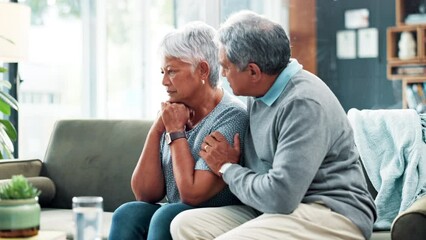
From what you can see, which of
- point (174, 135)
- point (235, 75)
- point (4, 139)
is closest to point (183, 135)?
point (174, 135)

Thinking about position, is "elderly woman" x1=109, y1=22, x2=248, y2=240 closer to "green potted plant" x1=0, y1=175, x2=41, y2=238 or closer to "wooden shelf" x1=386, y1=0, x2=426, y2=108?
"green potted plant" x1=0, y1=175, x2=41, y2=238

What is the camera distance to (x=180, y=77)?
7.43 feet

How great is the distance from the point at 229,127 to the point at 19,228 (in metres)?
0.72

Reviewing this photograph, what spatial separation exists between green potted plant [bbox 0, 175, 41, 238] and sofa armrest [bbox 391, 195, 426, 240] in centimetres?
99

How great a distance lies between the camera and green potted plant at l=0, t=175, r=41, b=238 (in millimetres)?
1776

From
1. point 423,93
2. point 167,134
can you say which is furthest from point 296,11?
point 167,134

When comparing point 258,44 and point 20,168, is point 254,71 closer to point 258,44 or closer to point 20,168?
point 258,44

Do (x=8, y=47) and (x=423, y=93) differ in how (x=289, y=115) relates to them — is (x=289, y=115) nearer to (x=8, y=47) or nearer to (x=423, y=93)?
(x=8, y=47)

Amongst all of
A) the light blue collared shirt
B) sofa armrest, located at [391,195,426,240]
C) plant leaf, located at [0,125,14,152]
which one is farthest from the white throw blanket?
plant leaf, located at [0,125,14,152]

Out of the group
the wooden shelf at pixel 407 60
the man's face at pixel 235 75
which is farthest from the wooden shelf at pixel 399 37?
the man's face at pixel 235 75

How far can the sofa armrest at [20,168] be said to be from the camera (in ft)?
10.4

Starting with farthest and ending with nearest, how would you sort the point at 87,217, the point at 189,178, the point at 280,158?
1. the point at 189,178
2. the point at 280,158
3. the point at 87,217

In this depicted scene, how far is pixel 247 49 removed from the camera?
6.62ft

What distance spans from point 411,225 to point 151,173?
0.84 meters
